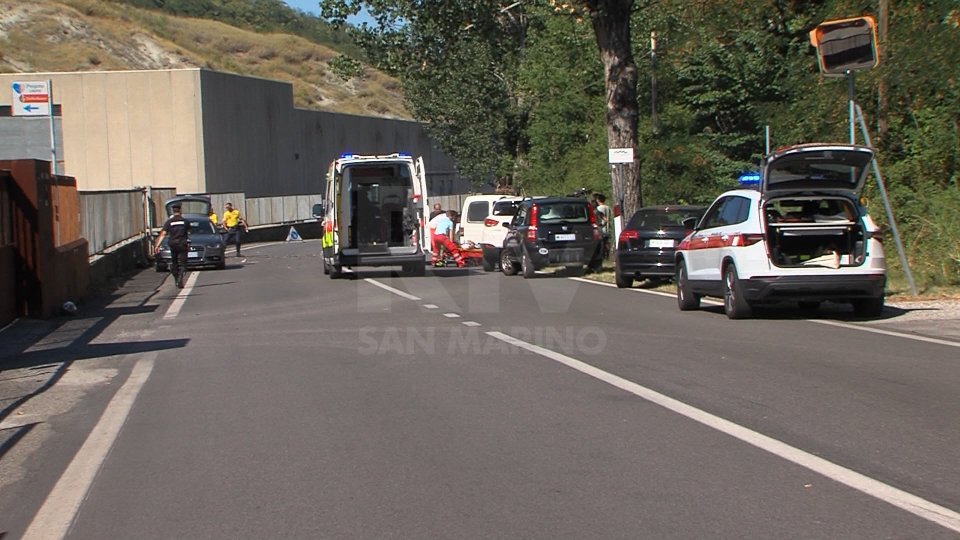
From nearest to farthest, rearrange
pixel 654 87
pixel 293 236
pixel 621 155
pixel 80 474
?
pixel 80 474 → pixel 621 155 → pixel 654 87 → pixel 293 236

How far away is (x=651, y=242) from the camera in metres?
20.6

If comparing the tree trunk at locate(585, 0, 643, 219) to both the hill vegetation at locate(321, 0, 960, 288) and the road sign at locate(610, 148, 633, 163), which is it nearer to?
the hill vegetation at locate(321, 0, 960, 288)

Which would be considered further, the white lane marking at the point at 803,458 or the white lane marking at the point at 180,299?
the white lane marking at the point at 180,299

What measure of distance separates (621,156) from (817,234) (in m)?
10.6

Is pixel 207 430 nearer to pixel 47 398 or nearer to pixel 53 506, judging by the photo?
pixel 53 506

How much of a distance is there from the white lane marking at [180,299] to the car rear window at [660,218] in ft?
27.0

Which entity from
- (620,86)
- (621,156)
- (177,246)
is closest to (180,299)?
(177,246)

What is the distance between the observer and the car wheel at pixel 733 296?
14664mm

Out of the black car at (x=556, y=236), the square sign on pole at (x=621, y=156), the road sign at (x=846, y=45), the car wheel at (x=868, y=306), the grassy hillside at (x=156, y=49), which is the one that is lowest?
the car wheel at (x=868, y=306)

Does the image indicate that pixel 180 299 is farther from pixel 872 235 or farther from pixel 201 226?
pixel 872 235

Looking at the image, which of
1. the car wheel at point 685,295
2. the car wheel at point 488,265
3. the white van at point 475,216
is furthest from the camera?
the white van at point 475,216

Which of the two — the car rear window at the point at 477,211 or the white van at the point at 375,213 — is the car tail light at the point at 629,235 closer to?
the white van at the point at 375,213

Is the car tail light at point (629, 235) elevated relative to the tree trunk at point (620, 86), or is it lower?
lower

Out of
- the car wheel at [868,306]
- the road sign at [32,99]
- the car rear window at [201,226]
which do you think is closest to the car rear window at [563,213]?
the car wheel at [868,306]
